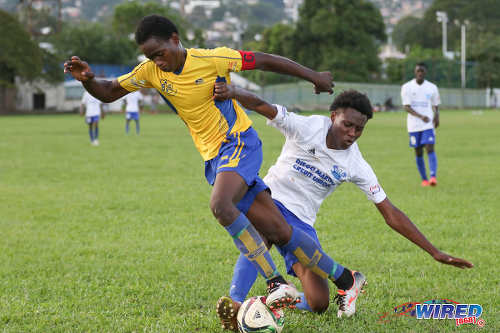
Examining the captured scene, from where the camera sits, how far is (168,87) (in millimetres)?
4391

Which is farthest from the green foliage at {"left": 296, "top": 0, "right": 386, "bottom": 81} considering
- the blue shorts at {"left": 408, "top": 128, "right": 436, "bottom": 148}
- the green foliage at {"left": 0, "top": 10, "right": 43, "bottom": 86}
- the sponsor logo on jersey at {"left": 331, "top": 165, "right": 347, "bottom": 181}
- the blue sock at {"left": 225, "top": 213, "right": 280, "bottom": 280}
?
the blue sock at {"left": 225, "top": 213, "right": 280, "bottom": 280}

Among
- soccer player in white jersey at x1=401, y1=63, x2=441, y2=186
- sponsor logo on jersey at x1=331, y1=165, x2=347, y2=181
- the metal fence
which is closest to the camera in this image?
sponsor logo on jersey at x1=331, y1=165, x2=347, y2=181

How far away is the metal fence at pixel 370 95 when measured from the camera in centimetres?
5544

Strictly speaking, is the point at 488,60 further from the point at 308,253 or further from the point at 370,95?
the point at 308,253

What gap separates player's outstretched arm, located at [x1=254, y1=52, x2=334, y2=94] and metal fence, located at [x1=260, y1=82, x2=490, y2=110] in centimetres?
4953

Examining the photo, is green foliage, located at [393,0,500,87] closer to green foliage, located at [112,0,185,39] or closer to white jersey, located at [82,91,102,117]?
green foliage, located at [112,0,185,39]

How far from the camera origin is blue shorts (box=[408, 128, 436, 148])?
36.4 feet

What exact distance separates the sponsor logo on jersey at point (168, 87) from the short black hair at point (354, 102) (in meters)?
1.12

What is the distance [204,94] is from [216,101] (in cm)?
10

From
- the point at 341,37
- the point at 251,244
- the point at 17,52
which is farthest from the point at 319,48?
the point at 251,244

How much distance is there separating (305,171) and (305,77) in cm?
68

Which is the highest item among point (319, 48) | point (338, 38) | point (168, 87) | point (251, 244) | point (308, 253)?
point (338, 38)

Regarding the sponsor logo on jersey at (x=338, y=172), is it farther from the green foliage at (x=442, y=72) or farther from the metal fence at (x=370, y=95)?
the green foliage at (x=442, y=72)

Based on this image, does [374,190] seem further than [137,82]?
No
